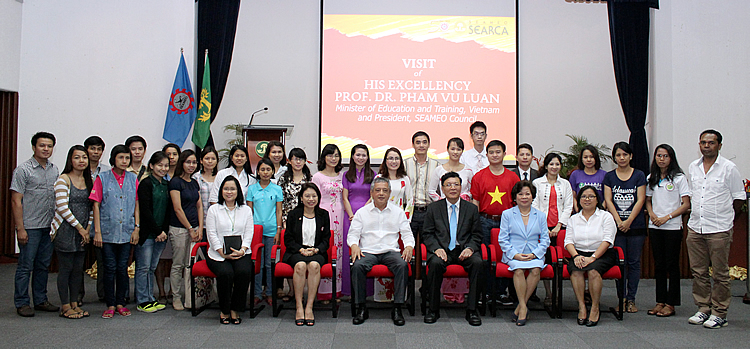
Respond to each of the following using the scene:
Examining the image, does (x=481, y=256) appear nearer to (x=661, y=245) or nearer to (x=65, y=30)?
(x=661, y=245)

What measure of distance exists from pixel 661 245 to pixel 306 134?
5.09 meters

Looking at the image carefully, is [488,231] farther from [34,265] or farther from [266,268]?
[34,265]

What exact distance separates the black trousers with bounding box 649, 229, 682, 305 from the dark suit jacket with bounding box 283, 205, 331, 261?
2789 millimetres

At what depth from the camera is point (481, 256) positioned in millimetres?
3957

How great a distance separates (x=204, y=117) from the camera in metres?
6.97

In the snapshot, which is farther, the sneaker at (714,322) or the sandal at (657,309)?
the sandal at (657,309)

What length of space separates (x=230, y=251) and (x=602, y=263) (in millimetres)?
2944

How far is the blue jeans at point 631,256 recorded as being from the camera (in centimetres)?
419

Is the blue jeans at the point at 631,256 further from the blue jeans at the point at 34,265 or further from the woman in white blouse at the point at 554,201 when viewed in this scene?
the blue jeans at the point at 34,265

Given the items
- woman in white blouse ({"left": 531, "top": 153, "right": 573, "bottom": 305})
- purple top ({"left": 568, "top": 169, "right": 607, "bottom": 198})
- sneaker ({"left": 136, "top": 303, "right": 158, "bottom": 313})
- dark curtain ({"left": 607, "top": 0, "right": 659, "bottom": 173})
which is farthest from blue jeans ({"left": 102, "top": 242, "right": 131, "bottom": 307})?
dark curtain ({"left": 607, "top": 0, "right": 659, "bottom": 173})

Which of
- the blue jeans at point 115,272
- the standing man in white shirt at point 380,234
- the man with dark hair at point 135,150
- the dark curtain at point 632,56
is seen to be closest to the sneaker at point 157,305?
the blue jeans at point 115,272

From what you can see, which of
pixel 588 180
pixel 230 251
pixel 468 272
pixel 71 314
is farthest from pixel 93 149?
pixel 588 180

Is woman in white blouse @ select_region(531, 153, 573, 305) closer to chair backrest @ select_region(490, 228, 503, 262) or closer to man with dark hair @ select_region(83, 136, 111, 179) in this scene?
chair backrest @ select_region(490, 228, 503, 262)

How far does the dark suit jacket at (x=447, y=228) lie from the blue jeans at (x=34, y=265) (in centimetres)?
307
